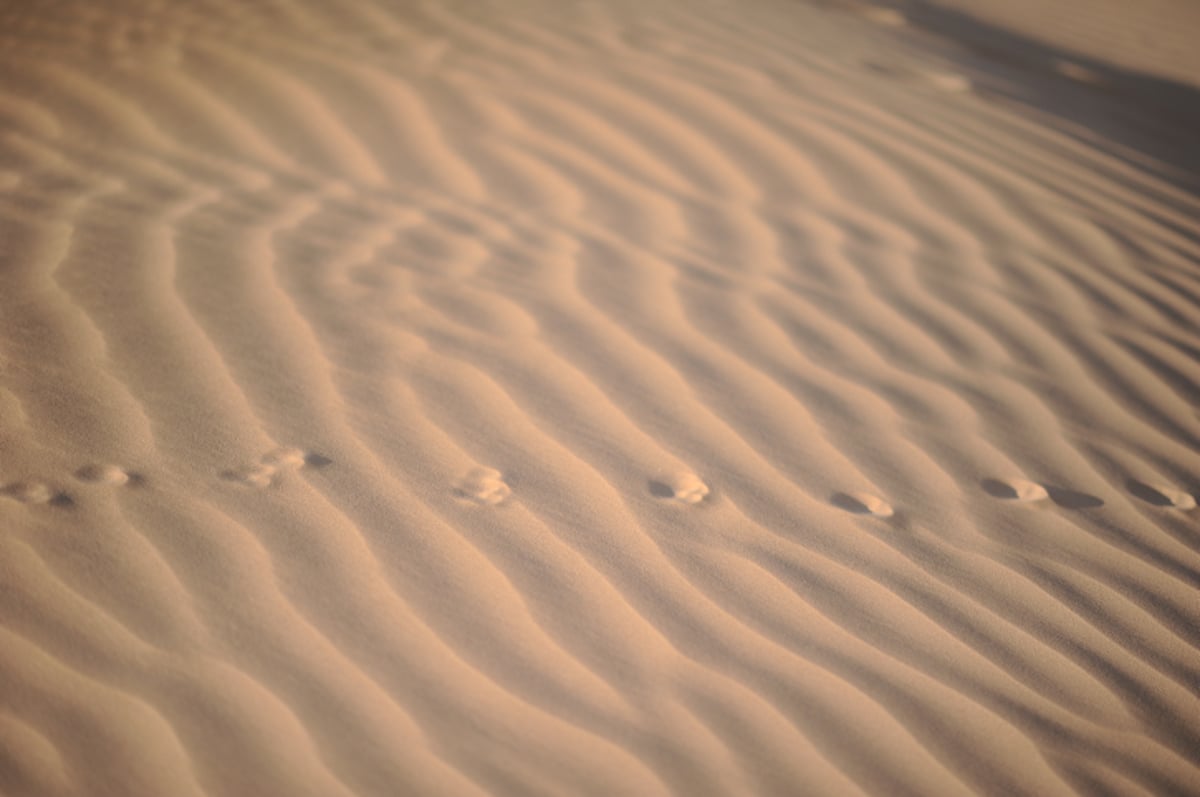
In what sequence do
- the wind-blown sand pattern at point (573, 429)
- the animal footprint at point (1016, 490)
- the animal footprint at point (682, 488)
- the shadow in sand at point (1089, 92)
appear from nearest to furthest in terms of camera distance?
the wind-blown sand pattern at point (573, 429), the animal footprint at point (682, 488), the animal footprint at point (1016, 490), the shadow in sand at point (1089, 92)

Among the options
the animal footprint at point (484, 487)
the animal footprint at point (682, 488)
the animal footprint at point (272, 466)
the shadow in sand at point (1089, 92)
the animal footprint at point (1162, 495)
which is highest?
the shadow in sand at point (1089, 92)

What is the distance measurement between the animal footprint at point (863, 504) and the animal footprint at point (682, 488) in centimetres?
31

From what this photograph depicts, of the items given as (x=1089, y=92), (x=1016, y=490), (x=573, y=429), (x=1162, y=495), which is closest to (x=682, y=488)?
(x=573, y=429)

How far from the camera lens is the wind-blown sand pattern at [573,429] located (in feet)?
5.05

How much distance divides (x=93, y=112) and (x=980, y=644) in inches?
132

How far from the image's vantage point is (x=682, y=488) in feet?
6.61

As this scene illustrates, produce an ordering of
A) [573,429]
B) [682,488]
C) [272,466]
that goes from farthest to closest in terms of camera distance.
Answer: [573,429]
[682,488]
[272,466]

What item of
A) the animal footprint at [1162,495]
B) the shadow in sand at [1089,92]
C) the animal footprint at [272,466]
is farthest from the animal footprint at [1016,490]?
the shadow in sand at [1089,92]

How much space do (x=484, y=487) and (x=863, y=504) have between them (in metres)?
0.86

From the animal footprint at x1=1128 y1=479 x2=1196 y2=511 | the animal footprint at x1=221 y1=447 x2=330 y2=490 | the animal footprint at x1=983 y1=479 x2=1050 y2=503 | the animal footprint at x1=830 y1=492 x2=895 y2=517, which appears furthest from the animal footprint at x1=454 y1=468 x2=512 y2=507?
the animal footprint at x1=1128 y1=479 x2=1196 y2=511

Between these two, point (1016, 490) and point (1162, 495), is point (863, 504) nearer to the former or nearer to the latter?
point (1016, 490)

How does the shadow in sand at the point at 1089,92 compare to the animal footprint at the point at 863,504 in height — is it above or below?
above

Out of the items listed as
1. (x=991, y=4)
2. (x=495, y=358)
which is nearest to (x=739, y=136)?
(x=495, y=358)

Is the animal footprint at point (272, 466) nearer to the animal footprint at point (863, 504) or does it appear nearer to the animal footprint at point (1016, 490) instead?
the animal footprint at point (863, 504)
